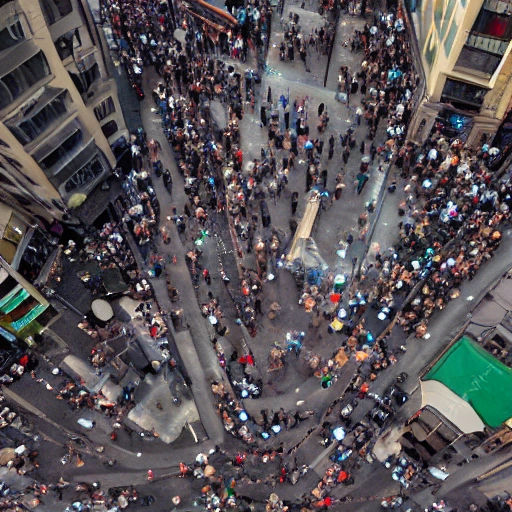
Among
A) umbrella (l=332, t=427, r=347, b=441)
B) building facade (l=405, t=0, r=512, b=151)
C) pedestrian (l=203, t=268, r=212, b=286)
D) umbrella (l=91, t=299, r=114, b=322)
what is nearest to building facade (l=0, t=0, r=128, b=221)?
umbrella (l=91, t=299, r=114, b=322)

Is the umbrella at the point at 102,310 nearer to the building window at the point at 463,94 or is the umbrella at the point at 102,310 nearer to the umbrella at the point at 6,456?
the umbrella at the point at 6,456

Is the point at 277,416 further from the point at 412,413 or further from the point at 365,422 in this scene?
the point at 412,413

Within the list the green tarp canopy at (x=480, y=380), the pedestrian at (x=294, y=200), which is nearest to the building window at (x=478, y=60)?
the pedestrian at (x=294, y=200)

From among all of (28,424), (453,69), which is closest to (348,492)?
(28,424)

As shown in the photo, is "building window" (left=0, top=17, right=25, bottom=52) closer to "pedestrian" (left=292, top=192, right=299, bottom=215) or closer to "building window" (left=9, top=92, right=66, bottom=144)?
"building window" (left=9, top=92, right=66, bottom=144)

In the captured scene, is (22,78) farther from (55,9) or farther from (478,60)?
(478,60)
